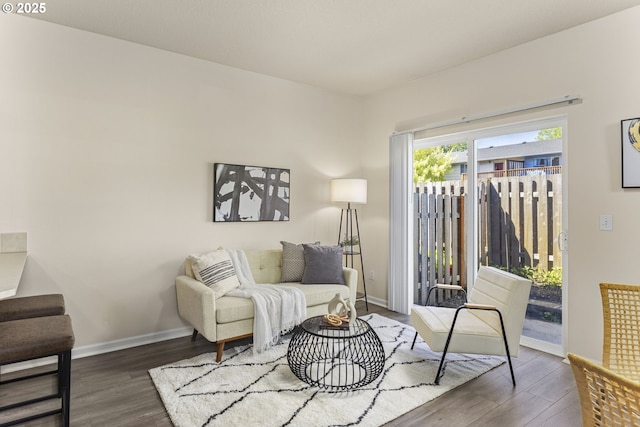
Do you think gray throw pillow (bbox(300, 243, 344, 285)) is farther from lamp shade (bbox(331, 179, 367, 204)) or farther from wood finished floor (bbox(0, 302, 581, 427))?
wood finished floor (bbox(0, 302, 581, 427))

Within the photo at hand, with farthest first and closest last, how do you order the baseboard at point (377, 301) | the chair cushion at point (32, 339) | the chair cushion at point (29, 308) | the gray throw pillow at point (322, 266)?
the baseboard at point (377, 301) < the gray throw pillow at point (322, 266) < the chair cushion at point (29, 308) < the chair cushion at point (32, 339)

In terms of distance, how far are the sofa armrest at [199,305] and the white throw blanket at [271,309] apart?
30cm

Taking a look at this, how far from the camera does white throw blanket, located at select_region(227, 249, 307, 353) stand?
296 centimetres

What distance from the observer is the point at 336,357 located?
2.89m

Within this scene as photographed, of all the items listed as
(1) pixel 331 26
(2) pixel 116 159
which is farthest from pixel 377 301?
(2) pixel 116 159

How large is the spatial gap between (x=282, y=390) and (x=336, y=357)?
0.64 m

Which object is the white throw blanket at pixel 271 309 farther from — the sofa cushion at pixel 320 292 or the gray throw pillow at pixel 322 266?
the gray throw pillow at pixel 322 266

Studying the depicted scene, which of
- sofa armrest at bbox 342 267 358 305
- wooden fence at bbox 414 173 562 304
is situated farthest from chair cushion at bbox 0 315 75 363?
wooden fence at bbox 414 173 562 304

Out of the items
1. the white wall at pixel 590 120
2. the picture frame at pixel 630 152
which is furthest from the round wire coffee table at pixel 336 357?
the picture frame at pixel 630 152

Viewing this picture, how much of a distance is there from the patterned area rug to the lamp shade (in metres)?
1.83

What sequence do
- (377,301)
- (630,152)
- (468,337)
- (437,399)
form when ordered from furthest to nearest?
1. (377,301)
2. (630,152)
3. (468,337)
4. (437,399)

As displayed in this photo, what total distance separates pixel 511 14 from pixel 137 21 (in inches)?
116

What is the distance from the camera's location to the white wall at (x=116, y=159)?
2807 mm

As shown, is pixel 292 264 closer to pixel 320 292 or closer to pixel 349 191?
pixel 320 292
